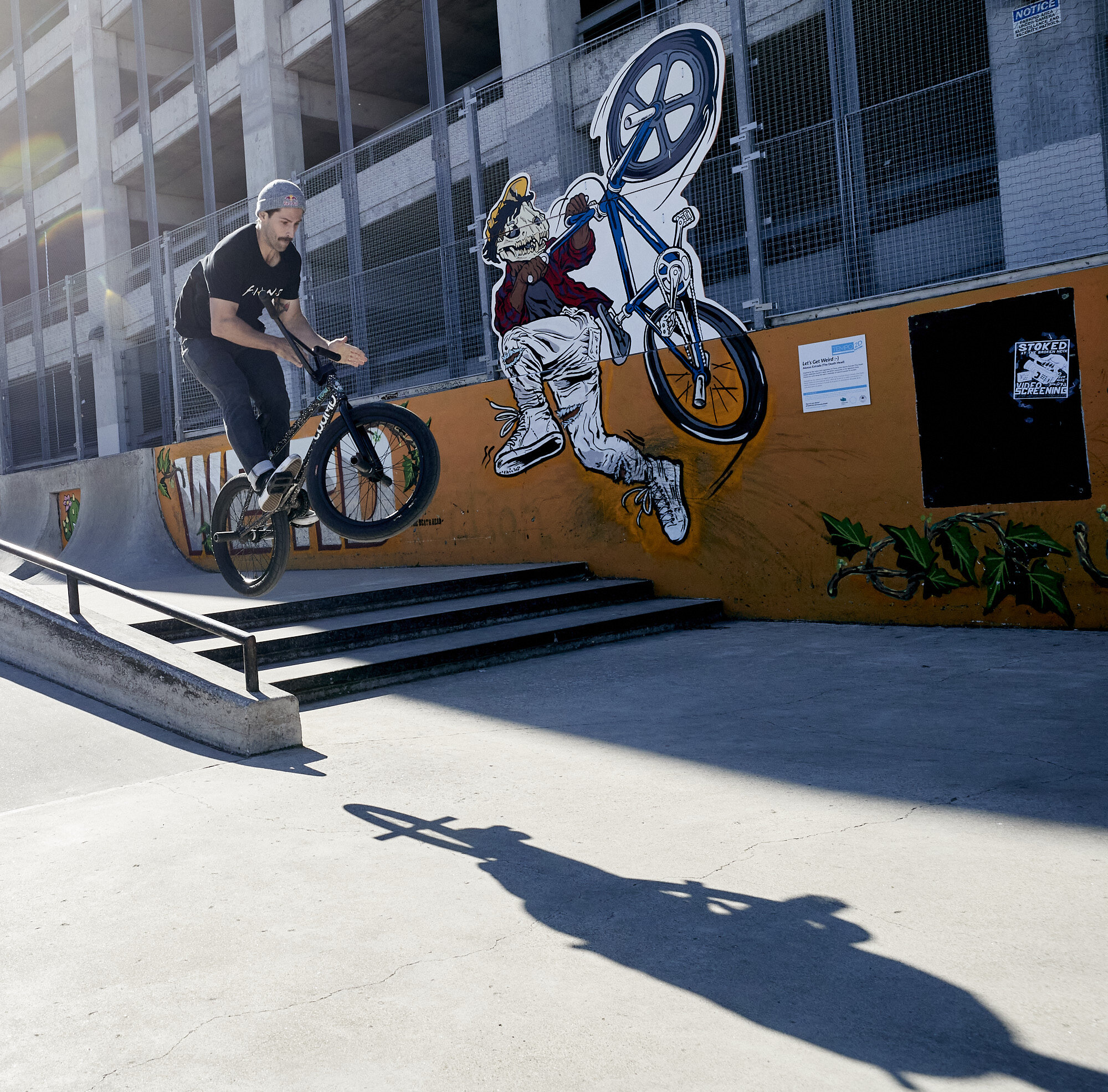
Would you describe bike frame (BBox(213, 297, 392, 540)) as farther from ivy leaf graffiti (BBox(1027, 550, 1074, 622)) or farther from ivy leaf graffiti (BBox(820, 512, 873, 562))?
ivy leaf graffiti (BBox(1027, 550, 1074, 622))

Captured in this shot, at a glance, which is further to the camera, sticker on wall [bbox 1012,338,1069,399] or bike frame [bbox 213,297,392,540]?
sticker on wall [bbox 1012,338,1069,399]

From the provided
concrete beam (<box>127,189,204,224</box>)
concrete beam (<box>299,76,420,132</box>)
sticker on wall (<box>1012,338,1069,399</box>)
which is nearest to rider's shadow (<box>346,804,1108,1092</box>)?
sticker on wall (<box>1012,338,1069,399</box>)

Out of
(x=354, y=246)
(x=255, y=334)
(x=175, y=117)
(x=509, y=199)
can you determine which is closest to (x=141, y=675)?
(x=255, y=334)

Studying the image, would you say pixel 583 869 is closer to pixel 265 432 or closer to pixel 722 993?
pixel 722 993

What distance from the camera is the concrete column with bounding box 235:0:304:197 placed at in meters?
17.6

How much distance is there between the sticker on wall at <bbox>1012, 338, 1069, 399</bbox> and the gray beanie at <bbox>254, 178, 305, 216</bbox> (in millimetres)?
5069

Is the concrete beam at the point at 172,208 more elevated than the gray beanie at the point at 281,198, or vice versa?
the concrete beam at the point at 172,208

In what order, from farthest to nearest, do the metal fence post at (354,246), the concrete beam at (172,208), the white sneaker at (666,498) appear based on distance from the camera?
the concrete beam at (172,208)
the metal fence post at (354,246)
the white sneaker at (666,498)

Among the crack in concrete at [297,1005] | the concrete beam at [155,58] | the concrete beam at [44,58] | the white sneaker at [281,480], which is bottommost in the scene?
the crack in concrete at [297,1005]

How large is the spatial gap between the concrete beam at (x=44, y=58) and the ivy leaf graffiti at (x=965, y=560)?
24173 millimetres

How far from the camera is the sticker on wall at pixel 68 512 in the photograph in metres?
15.4

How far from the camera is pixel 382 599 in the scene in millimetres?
8047

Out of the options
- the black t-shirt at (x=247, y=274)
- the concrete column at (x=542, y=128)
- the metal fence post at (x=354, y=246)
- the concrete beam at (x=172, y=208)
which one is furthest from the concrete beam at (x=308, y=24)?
the black t-shirt at (x=247, y=274)

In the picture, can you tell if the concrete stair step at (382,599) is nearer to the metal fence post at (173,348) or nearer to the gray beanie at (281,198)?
the gray beanie at (281,198)
